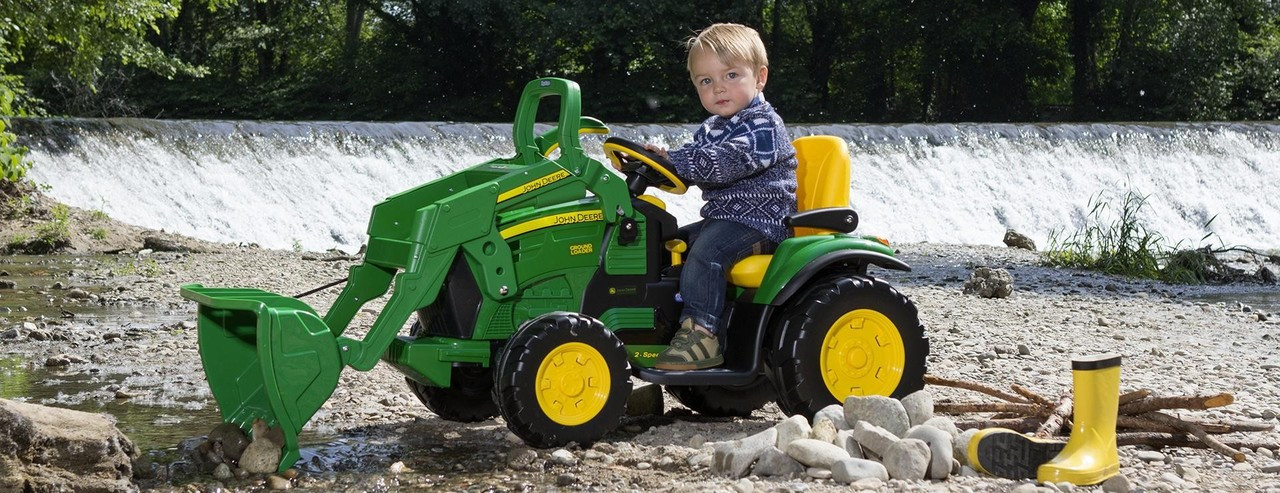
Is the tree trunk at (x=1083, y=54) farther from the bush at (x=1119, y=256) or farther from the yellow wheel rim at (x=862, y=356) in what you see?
the yellow wheel rim at (x=862, y=356)

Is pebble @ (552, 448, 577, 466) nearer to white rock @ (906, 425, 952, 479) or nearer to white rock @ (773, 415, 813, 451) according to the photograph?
white rock @ (773, 415, 813, 451)

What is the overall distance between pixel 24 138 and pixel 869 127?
12.5m

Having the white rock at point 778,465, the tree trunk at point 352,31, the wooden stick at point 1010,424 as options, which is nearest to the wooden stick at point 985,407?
the wooden stick at point 1010,424

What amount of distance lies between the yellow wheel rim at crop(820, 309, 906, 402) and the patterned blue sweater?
0.42m

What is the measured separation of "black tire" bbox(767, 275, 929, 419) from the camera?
4.81 metres

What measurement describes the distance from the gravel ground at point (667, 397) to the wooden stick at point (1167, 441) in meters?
0.03

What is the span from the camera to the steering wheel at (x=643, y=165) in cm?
473

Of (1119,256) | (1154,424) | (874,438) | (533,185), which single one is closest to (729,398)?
(874,438)

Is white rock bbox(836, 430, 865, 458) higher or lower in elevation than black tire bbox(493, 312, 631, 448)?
lower

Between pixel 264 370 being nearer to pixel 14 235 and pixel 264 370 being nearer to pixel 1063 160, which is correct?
pixel 14 235

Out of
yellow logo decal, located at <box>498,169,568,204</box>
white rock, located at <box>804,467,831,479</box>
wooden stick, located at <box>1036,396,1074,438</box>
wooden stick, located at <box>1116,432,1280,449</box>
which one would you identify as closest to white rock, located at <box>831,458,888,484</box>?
white rock, located at <box>804,467,831,479</box>

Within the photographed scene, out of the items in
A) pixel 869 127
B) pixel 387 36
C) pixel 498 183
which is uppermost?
pixel 387 36

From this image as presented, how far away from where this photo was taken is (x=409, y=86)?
34031 millimetres

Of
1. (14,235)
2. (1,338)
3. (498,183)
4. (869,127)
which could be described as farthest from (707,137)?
(869,127)
